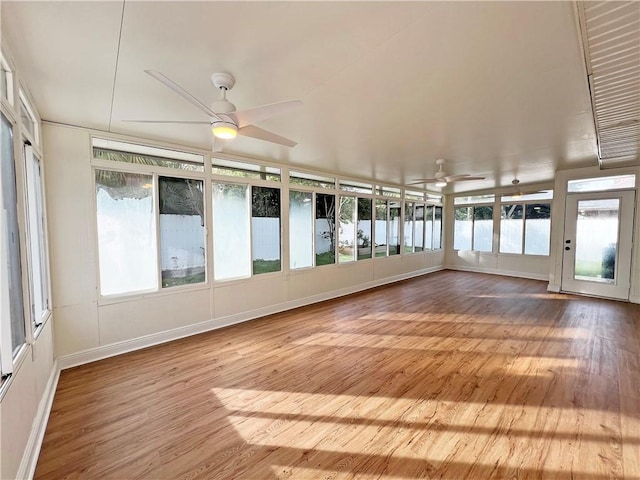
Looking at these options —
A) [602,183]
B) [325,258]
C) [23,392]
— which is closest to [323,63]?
[23,392]

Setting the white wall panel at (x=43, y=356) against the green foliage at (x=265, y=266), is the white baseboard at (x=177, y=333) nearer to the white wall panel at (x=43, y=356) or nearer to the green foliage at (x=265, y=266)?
the white wall panel at (x=43, y=356)

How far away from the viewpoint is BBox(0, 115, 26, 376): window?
163cm

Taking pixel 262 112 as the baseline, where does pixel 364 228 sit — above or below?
below

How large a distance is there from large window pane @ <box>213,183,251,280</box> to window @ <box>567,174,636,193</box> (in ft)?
22.2

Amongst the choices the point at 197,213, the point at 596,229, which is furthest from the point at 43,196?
the point at 596,229

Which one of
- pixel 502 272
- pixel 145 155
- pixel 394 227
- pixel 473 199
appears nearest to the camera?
pixel 145 155

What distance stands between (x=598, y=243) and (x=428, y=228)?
4.05 m

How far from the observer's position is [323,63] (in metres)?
2.02

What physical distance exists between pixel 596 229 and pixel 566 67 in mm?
5471

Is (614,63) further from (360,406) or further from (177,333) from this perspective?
(177,333)

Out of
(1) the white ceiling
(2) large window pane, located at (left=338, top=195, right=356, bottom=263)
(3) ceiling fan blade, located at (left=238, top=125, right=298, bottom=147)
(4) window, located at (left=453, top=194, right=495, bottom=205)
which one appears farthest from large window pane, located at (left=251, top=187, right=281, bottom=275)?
(4) window, located at (left=453, top=194, right=495, bottom=205)

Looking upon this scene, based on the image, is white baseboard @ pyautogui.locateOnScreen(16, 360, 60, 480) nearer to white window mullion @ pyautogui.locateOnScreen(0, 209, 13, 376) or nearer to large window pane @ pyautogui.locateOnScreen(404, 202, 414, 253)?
white window mullion @ pyautogui.locateOnScreen(0, 209, 13, 376)

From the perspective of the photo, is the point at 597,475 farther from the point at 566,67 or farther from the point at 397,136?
the point at 397,136

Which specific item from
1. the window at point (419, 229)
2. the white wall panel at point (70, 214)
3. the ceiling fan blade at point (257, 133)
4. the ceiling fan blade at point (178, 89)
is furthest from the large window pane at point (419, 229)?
the white wall panel at point (70, 214)
